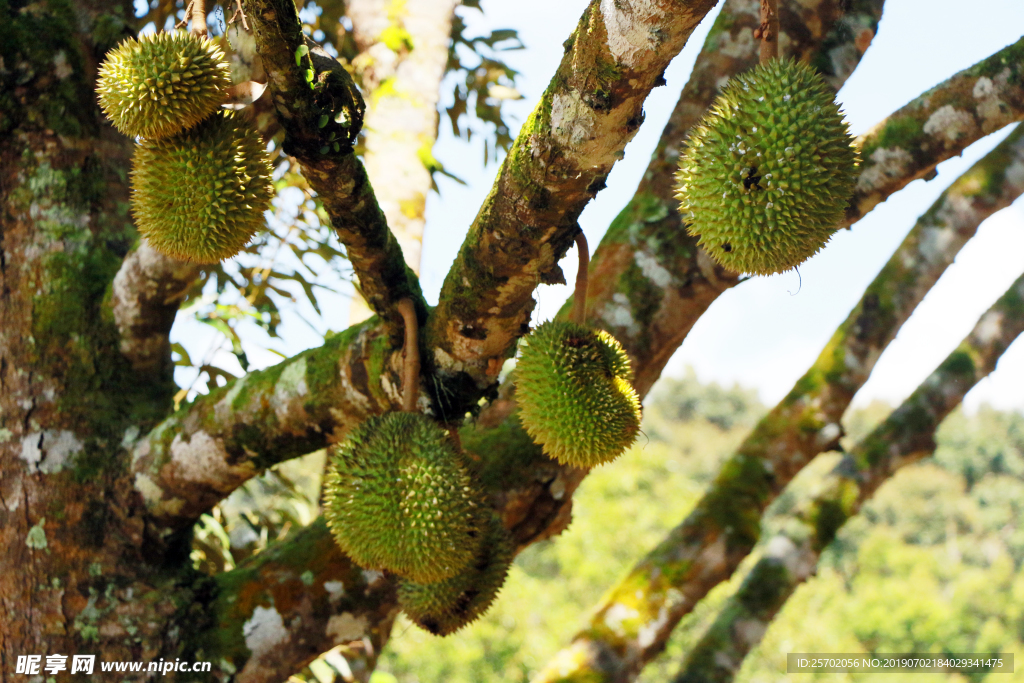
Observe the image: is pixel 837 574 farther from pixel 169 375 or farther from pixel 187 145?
pixel 187 145

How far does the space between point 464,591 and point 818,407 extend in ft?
6.08

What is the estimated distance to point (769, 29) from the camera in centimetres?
118

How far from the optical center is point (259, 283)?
2787 millimetres

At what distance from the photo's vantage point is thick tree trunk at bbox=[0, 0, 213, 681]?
1746 millimetres

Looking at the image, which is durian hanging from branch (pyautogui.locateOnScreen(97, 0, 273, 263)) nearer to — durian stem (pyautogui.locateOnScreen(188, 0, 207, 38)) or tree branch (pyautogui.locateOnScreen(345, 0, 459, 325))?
durian stem (pyautogui.locateOnScreen(188, 0, 207, 38))

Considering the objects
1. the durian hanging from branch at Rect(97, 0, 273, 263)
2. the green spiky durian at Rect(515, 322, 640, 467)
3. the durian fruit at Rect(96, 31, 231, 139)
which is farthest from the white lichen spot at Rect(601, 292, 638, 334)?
the durian fruit at Rect(96, 31, 231, 139)

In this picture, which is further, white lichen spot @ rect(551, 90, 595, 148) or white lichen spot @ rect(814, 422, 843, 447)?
white lichen spot @ rect(814, 422, 843, 447)

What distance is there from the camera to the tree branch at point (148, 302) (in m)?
1.90

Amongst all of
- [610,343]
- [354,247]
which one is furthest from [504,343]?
[354,247]

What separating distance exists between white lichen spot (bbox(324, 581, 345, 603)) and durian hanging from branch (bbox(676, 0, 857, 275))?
1.20m

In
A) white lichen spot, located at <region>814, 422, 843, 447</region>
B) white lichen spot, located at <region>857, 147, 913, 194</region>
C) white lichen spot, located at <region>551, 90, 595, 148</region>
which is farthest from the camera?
white lichen spot, located at <region>814, 422, 843, 447</region>

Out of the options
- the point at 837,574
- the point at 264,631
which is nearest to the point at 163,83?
the point at 264,631

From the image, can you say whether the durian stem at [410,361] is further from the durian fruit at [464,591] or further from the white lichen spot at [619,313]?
the white lichen spot at [619,313]

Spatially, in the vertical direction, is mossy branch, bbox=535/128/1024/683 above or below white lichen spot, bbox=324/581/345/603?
above
